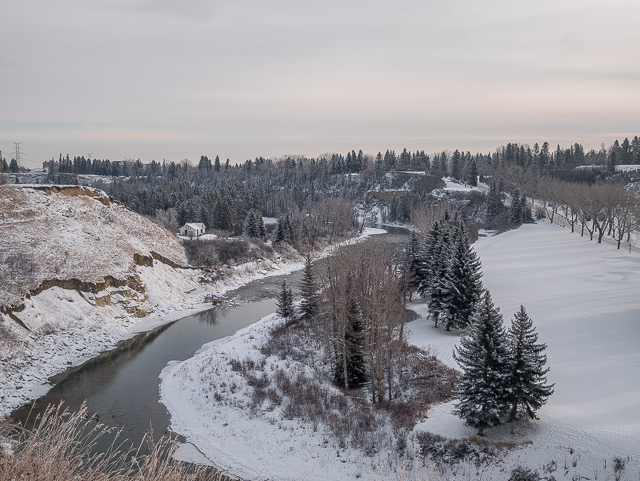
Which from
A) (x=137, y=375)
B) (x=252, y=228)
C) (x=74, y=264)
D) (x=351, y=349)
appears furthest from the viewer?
(x=252, y=228)

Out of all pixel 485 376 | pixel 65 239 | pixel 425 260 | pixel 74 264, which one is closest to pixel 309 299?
pixel 425 260

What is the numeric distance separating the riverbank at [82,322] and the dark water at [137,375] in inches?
31.7

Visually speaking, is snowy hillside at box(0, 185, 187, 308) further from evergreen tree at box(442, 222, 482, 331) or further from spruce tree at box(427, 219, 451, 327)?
evergreen tree at box(442, 222, 482, 331)

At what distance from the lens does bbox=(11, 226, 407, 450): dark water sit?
61.3 feet

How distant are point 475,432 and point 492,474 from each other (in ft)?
6.78

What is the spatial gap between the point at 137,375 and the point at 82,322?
8825 mm

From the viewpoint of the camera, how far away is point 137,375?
23.7 m

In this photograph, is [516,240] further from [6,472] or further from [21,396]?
[6,472]

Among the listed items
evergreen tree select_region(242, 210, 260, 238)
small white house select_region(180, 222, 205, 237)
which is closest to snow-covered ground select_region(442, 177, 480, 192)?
evergreen tree select_region(242, 210, 260, 238)

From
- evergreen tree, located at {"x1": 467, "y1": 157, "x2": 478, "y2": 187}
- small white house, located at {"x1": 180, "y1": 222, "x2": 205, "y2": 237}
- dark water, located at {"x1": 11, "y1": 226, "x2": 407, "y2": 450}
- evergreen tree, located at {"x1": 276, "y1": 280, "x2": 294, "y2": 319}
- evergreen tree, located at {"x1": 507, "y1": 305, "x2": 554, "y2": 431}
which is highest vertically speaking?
evergreen tree, located at {"x1": 467, "y1": 157, "x2": 478, "y2": 187}

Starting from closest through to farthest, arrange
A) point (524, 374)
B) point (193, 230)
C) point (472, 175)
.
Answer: point (524, 374)
point (193, 230)
point (472, 175)

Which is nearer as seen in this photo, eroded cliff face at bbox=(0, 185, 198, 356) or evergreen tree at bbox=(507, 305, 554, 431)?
evergreen tree at bbox=(507, 305, 554, 431)

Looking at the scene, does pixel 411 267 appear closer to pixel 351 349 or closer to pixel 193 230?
pixel 351 349

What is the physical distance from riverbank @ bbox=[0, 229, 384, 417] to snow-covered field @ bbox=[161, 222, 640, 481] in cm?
643
